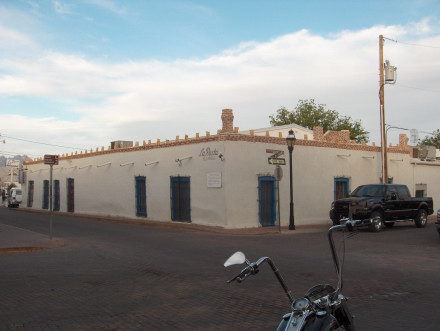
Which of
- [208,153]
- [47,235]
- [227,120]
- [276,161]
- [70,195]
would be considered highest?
[227,120]

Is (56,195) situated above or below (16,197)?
above

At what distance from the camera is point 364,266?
10305 mm

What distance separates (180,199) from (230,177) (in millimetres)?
4067

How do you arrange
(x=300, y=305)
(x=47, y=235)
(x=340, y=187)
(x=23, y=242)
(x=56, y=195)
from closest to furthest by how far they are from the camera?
(x=300, y=305) → (x=23, y=242) → (x=47, y=235) → (x=340, y=187) → (x=56, y=195)

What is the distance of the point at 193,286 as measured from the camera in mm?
8180

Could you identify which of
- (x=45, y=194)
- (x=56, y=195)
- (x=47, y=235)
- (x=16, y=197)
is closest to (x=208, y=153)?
(x=47, y=235)

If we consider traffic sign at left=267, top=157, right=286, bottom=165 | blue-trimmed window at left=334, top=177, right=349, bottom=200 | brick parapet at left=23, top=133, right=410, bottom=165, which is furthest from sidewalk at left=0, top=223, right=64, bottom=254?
blue-trimmed window at left=334, top=177, right=349, bottom=200

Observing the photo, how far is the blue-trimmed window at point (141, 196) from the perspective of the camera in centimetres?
2578

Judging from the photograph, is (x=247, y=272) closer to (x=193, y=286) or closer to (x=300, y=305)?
(x=300, y=305)

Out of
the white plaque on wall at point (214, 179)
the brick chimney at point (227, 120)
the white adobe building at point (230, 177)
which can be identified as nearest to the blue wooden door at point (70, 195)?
the white adobe building at point (230, 177)

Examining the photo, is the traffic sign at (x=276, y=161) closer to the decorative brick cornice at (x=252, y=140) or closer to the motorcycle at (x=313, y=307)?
the decorative brick cornice at (x=252, y=140)

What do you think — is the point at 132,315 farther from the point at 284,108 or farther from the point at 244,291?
the point at 284,108

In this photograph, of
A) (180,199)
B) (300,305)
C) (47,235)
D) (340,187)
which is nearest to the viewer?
(300,305)

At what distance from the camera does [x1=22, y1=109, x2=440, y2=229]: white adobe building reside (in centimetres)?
2039
